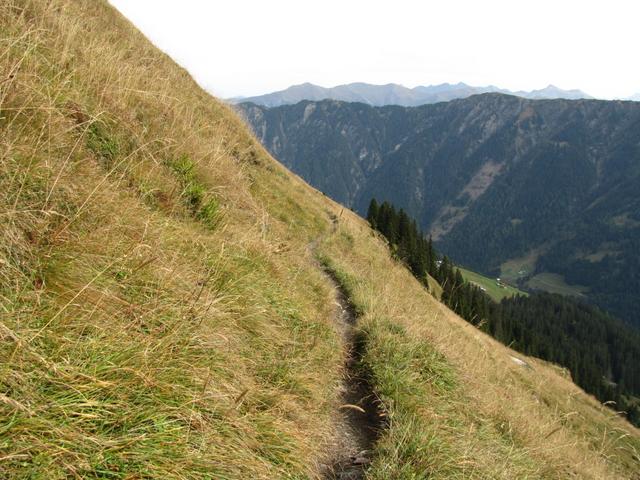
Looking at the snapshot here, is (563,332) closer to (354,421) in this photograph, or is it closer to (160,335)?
(354,421)

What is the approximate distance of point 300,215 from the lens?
56.8 ft

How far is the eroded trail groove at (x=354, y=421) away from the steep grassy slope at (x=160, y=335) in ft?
0.54

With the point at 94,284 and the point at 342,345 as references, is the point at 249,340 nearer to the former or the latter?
the point at 94,284

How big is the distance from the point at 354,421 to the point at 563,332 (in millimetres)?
172171

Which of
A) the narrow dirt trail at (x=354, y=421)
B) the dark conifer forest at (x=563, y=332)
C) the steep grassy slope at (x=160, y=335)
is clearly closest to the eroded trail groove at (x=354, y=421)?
the narrow dirt trail at (x=354, y=421)

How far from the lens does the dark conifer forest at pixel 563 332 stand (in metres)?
72.4

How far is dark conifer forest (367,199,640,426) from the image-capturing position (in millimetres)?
72375

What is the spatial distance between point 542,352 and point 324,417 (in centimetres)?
11113

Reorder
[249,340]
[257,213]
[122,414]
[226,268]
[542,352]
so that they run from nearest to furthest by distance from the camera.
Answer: [122,414] < [249,340] < [226,268] < [257,213] < [542,352]

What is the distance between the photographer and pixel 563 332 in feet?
486

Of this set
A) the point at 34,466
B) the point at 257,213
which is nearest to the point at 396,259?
the point at 257,213

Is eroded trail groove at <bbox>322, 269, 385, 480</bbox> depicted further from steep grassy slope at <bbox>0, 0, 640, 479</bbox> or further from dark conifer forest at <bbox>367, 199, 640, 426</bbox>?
dark conifer forest at <bbox>367, 199, 640, 426</bbox>

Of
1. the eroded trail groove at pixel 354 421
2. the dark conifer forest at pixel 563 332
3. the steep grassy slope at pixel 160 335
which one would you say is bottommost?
the dark conifer forest at pixel 563 332

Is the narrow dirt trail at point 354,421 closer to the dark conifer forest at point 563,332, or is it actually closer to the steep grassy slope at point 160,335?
the steep grassy slope at point 160,335
